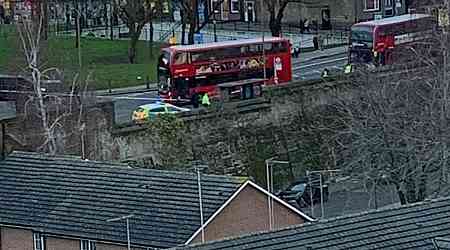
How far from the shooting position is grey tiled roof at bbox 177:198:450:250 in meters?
21.3

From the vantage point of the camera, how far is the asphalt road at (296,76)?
50.2 meters

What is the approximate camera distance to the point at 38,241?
30.6 meters

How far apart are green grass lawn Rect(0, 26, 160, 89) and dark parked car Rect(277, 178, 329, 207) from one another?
30.9 feet

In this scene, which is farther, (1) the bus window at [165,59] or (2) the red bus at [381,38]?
(2) the red bus at [381,38]

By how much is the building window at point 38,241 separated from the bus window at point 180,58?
22.9 m

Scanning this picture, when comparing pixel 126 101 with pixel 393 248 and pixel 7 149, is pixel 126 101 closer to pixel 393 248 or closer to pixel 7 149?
pixel 7 149

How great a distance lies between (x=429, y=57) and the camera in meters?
41.3

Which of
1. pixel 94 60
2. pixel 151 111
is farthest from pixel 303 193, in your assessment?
pixel 94 60

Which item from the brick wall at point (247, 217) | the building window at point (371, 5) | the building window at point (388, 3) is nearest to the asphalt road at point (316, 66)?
the building window at point (388, 3)

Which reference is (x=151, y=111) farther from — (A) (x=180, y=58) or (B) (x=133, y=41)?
(B) (x=133, y=41)

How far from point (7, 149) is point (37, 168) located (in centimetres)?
654

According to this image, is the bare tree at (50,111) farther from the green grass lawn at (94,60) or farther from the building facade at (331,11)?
the building facade at (331,11)

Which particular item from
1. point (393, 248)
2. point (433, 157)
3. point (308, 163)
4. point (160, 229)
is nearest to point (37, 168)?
point (160, 229)

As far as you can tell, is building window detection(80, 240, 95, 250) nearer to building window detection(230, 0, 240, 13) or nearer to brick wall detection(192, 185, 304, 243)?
brick wall detection(192, 185, 304, 243)
